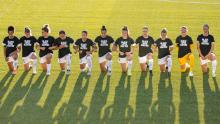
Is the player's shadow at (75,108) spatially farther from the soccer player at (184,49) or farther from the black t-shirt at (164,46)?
the soccer player at (184,49)

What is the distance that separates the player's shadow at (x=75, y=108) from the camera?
14078 mm

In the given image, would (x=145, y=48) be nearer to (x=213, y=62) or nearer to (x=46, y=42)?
(x=213, y=62)

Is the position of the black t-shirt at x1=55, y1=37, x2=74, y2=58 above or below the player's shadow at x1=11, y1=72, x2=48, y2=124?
above

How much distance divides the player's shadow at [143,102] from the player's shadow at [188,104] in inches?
42.2

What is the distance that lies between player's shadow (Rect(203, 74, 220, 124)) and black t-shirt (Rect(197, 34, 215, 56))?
3.62ft

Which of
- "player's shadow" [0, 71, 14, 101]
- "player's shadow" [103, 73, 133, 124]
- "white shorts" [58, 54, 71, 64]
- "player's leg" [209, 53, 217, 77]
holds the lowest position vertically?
"player's shadow" [103, 73, 133, 124]

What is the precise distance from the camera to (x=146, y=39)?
18.4 metres

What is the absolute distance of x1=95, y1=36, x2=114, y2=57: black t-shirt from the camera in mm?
18344

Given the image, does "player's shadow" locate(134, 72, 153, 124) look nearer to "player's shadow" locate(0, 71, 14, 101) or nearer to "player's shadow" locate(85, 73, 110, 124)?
"player's shadow" locate(85, 73, 110, 124)

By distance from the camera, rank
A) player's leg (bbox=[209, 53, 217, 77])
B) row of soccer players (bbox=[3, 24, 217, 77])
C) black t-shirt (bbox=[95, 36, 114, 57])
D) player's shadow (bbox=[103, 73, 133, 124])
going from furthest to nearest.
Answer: black t-shirt (bbox=[95, 36, 114, 57]) → row of soccer players (bbox=[3, 24, 217, 77]) → player's leg (bbox=[209, 53, 217, 77]) → player's shadow (bbox=[103, 73, 133, 124])

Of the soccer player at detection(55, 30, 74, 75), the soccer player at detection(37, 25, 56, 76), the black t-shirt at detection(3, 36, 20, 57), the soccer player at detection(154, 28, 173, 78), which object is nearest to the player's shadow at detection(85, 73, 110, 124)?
the soccer player at detection(55, 30, 74, 75)

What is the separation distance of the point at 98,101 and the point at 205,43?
5.38 metres

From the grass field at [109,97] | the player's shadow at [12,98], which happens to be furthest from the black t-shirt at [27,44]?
the player's shadow at [12,98]

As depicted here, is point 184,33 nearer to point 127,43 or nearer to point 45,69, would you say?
point 127,43
